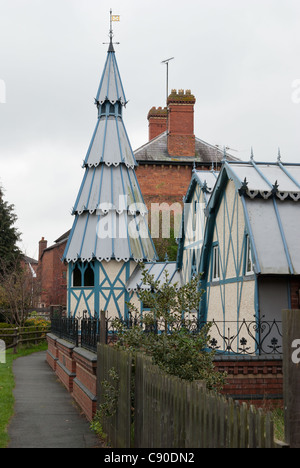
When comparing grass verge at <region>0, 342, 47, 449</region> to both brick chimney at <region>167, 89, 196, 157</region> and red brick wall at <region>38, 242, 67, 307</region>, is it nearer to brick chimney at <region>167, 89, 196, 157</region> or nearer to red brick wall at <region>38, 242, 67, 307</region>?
brick chimney at <region>167, 89, 196, 157</region>

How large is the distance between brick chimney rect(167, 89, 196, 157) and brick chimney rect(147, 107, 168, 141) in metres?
5.41

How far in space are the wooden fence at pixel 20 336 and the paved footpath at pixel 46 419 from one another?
10195 mm

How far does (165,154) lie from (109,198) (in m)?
13.8

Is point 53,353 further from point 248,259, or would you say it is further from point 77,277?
point 248,259

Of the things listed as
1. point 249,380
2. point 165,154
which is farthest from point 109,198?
point 249,380

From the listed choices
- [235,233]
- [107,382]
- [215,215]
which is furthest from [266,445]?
[215,215]

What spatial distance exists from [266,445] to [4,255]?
42148 millimetres

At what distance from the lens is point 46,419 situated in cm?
1135

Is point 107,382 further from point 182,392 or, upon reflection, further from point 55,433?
point 182,392

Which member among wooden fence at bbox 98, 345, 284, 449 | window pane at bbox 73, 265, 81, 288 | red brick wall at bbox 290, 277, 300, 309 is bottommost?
wooden fence at bbox 98, 345, 284, 449

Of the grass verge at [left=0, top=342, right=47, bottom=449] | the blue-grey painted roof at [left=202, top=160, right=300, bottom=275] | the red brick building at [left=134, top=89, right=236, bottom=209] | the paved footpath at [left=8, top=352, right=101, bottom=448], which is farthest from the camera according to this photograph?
the red brick building at [left=134, top=89, right=236, bottom=209]

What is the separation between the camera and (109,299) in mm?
26516

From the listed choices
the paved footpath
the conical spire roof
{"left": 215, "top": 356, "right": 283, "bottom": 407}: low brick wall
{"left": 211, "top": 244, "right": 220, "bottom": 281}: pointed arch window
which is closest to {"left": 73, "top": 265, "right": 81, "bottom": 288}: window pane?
the conical spire roof

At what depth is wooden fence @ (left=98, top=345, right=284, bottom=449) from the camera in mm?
4176
